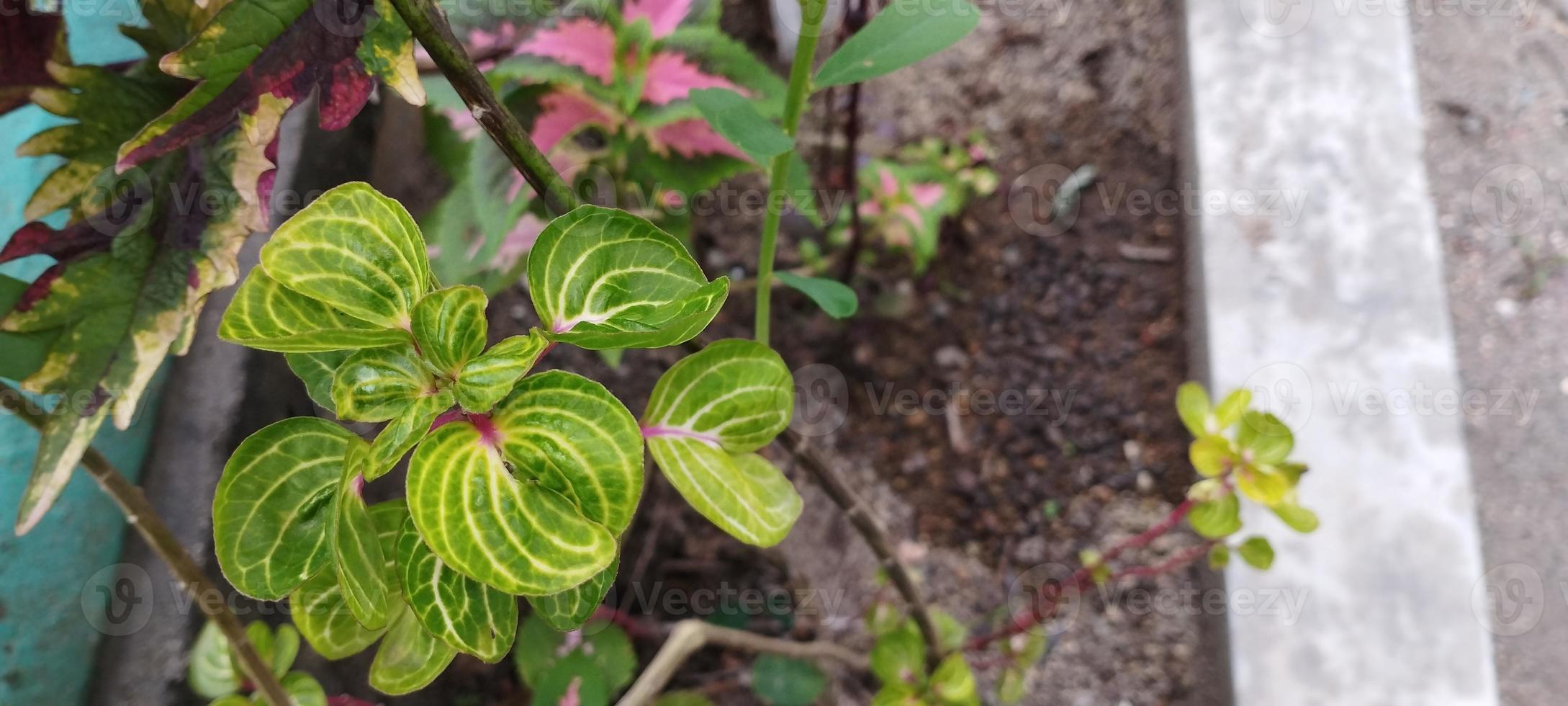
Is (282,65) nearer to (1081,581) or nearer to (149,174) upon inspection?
(149,174)

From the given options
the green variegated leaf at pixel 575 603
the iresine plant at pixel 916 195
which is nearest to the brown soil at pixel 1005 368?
the iresine plant at pixel 916 195

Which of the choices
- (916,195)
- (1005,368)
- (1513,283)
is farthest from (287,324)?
(1513,283)

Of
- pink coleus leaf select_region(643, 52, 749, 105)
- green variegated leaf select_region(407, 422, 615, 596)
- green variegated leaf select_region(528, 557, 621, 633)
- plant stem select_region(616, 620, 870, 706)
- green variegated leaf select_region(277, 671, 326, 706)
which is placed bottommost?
plant stem select_region(616, 620, 870, 706)

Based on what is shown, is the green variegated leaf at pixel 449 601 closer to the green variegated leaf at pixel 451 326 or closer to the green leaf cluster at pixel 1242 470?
the green variegated leaf at pixel 451 326

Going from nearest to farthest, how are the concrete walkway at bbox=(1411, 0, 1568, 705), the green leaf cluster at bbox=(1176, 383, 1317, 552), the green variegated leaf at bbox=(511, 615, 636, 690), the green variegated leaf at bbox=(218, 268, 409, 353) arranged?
the green variegated leaf at bbox=(218, 268, 409, 353), the green leaf cluster at bbox=(1176, 383, 1317, 552), the green variegated leaf at bbox=(511, 615, 636, 690), the concrete walkway at bbox=(1411, 0, 1568, 705)

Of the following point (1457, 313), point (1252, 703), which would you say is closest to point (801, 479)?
point (1252, 703)

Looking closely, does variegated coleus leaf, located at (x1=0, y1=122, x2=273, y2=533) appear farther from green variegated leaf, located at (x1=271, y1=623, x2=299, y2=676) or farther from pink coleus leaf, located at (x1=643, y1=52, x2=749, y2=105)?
pink coleus leaf, located at (x1=643, y1=52, x2=749, y2=105)

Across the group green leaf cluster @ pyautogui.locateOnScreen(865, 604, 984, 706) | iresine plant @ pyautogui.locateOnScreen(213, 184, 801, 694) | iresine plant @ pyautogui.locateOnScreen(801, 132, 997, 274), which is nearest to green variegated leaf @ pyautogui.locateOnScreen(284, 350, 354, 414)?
iresine plant @ pyautogui.locateOnScreen(213, 184, 801, 694)
